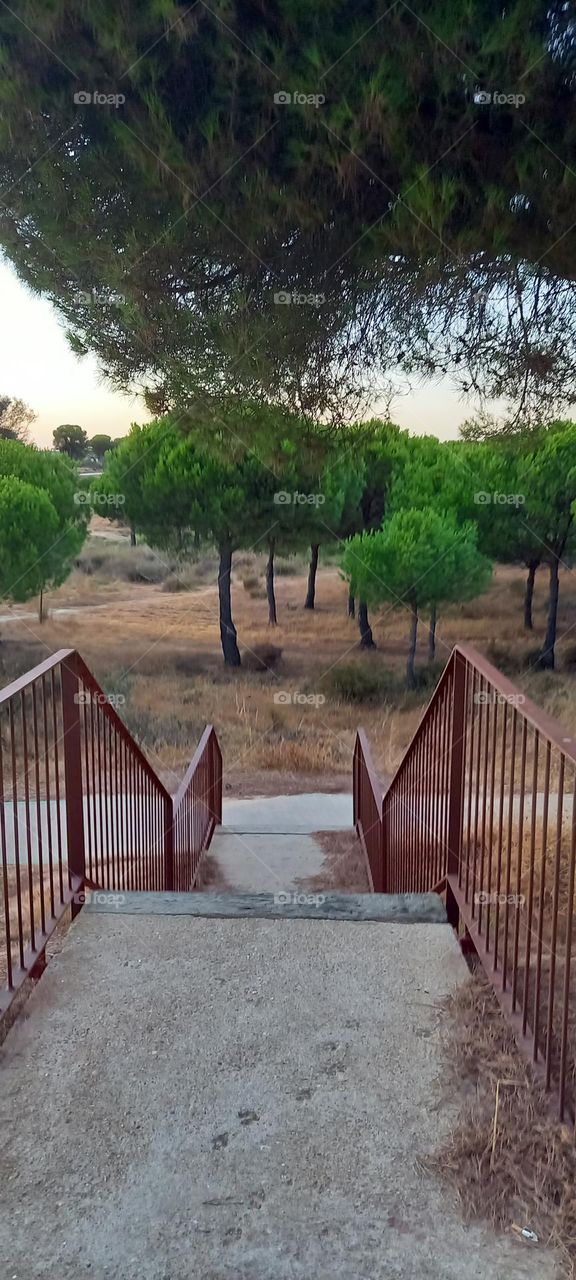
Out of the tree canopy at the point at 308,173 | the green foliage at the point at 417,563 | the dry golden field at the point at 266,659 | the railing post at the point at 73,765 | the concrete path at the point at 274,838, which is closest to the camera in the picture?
the railing post at the point at 73,765

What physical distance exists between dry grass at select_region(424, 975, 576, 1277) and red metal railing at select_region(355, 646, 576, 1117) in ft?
0.22

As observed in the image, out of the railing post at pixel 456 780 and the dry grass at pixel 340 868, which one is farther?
the dry grass at pixel 340 868

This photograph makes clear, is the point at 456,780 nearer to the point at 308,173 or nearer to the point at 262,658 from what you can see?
the point at 308,173

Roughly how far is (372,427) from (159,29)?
357 centimetres

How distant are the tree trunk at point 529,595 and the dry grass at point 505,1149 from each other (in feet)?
68.0

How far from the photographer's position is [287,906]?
3.36 m

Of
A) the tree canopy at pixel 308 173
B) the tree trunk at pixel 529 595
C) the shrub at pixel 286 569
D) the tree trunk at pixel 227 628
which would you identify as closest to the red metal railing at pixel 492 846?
the tree canopy at pixel 308 173

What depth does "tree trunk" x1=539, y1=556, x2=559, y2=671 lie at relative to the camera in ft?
67.8

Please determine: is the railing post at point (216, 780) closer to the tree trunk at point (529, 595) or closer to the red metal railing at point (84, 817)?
the red metal railing at point (84, 817)

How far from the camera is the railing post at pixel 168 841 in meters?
5.05

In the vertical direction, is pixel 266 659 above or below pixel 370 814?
below

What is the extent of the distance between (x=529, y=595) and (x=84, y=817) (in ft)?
64.8

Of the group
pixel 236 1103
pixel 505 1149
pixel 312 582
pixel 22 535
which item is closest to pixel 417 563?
pixel 312 582

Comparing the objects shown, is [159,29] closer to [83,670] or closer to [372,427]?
[83,670]
